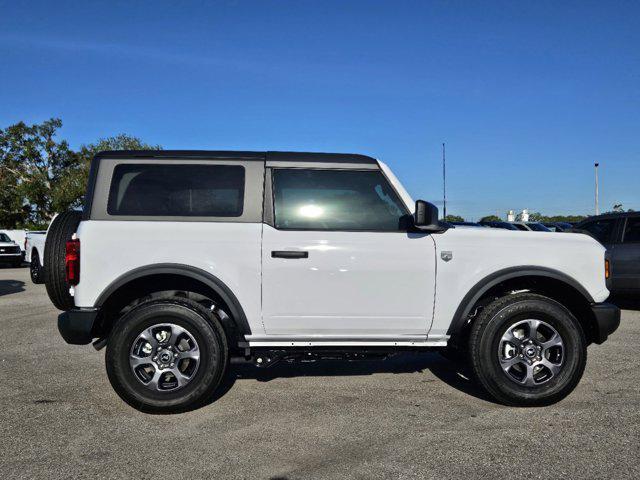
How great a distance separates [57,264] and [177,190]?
111 centimetres

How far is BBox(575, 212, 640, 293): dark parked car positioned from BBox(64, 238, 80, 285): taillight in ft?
23.3

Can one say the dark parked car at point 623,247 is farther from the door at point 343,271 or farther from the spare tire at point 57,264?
the spare tire at point 57,264

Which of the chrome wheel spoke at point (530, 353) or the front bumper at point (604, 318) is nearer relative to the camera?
the chrome wheel spoke at point (530, 353)

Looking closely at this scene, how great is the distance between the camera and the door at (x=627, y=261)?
7.92 m

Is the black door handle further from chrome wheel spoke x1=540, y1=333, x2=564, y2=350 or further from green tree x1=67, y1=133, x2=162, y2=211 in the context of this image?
green tree x1=67, y1=133, x2=162, y2=211

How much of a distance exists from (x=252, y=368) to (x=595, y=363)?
11.6 feet

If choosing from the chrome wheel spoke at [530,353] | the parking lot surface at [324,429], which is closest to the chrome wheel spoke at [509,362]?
the chrome wheel spoke at [530,353]

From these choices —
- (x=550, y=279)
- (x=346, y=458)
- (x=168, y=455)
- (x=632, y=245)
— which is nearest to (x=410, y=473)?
(x=346, y=458)

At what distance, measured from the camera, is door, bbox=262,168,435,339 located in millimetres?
3932

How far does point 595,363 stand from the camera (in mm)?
5305

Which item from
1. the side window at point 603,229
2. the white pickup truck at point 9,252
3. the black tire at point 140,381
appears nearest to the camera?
the black tire at point 140,381

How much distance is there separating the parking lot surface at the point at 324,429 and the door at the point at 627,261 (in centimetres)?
329

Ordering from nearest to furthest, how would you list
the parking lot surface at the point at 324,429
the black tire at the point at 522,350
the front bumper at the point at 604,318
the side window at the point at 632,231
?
the parking lot surface at the point at 324,429
the black tire at the point at 522,350
the front bumper at the point at 604,318
the side window at the point at 632,231

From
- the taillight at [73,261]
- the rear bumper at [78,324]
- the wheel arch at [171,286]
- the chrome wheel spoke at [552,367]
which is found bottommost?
the chrome wheel spoke at [552,367]
